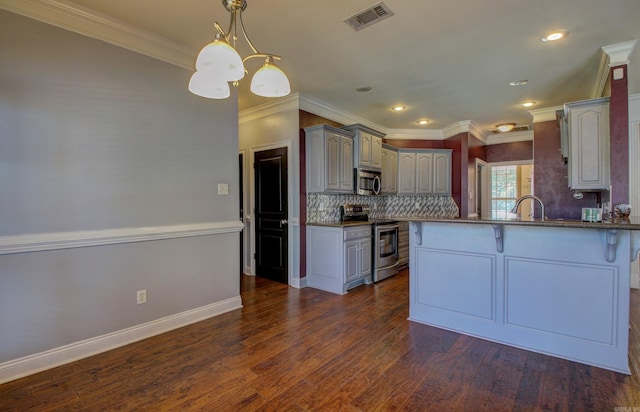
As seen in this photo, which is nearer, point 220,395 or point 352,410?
point 352,410

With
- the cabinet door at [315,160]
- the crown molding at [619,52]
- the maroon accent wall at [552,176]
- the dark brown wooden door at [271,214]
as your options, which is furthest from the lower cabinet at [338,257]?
the crown molding at [619,52]

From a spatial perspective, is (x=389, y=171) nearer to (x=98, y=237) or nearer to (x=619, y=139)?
(x=619, y=139)

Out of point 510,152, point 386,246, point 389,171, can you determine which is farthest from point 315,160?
point 510,152

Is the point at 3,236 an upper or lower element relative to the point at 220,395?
upper

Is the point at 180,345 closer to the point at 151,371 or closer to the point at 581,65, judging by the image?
the point at 151,371

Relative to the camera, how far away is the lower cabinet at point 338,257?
4.21m

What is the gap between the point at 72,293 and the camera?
2443mm

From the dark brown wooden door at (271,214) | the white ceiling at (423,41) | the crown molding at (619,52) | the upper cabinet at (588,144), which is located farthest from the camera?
the dark brown wooden door at (271,214)

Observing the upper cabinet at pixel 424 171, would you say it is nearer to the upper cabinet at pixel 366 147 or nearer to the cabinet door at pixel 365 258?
the upper cabinet at pixel 366 147

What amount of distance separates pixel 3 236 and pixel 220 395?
6.20 feet

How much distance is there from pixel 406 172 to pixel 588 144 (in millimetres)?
3166

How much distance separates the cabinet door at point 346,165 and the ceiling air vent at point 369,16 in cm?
210

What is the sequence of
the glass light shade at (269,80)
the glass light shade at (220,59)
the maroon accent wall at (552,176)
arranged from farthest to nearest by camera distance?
the maroon accent wall at (552,176) < the glass light shade at (269,80) < the glass light shade at (220,59)

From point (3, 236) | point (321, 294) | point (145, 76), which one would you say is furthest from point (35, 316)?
point (321, 294)
